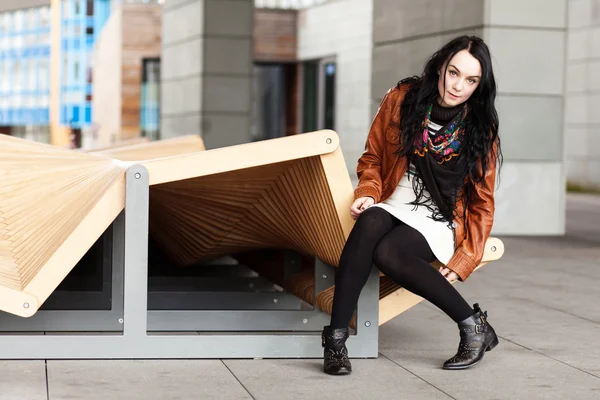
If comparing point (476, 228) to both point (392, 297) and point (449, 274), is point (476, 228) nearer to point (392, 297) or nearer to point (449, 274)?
point (449, 274)

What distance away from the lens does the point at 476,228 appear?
199 inches

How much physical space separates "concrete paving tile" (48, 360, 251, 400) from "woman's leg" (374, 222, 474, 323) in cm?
83

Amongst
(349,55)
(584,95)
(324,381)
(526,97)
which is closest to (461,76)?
(324,381)

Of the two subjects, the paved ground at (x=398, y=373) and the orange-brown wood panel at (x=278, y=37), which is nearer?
the paved ground at (x=398, y=373)

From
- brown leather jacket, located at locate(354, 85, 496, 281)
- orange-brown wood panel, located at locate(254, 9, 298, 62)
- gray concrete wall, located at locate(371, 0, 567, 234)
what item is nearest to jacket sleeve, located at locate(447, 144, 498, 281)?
brown leather jacket, located at locate(354, 85, 496, 281)

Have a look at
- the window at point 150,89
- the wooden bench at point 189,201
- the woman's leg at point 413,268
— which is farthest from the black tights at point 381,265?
the window at point 150,89

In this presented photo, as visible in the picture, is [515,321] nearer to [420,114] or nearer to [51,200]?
[420,114]

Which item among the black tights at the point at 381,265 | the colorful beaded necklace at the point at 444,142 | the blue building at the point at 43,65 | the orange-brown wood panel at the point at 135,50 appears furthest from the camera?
the blue building at the point at 43,65

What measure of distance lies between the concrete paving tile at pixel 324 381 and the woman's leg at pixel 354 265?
0.24 metres

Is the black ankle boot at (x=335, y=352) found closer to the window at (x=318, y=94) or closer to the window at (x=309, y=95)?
the window at (x=318, y=94)

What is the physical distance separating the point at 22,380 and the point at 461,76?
2.22 meters

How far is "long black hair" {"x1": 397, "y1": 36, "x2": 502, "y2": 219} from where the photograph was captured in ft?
16.4

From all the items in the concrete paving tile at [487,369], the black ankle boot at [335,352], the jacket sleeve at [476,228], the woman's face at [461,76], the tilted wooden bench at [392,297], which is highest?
the woman's face at [461,76]

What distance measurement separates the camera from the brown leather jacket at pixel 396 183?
5.04 metres
